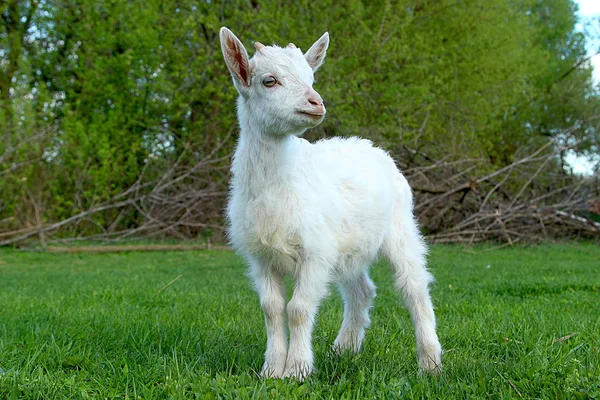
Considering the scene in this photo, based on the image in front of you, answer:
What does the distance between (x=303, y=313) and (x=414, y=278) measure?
98 centimetres

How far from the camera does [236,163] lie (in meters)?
3.81

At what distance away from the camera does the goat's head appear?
11.3ft

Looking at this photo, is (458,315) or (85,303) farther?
(85,303)

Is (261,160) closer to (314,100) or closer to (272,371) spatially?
(314,100)

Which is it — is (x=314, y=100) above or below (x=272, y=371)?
above

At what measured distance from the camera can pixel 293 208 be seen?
3533 millimetres

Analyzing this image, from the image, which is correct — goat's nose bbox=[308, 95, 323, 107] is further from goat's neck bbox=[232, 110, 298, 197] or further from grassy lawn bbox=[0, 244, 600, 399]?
grassy lawn bbox=[0, 244, 600, 399]

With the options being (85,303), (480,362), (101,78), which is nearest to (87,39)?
(101,78)

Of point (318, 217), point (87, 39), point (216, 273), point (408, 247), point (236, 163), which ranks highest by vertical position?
point (87, 39)

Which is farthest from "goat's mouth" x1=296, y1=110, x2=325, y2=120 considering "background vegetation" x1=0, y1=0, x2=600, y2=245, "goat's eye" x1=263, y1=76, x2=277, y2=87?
"background vegetation" x1=0, y1=0, x2=600, y2=245

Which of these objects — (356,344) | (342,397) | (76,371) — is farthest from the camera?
(356,344)

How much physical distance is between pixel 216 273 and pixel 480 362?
6.09 metres

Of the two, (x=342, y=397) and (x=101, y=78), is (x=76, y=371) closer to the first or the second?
(x=342, y=397)

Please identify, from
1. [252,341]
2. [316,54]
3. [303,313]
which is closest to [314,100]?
[316,54]
